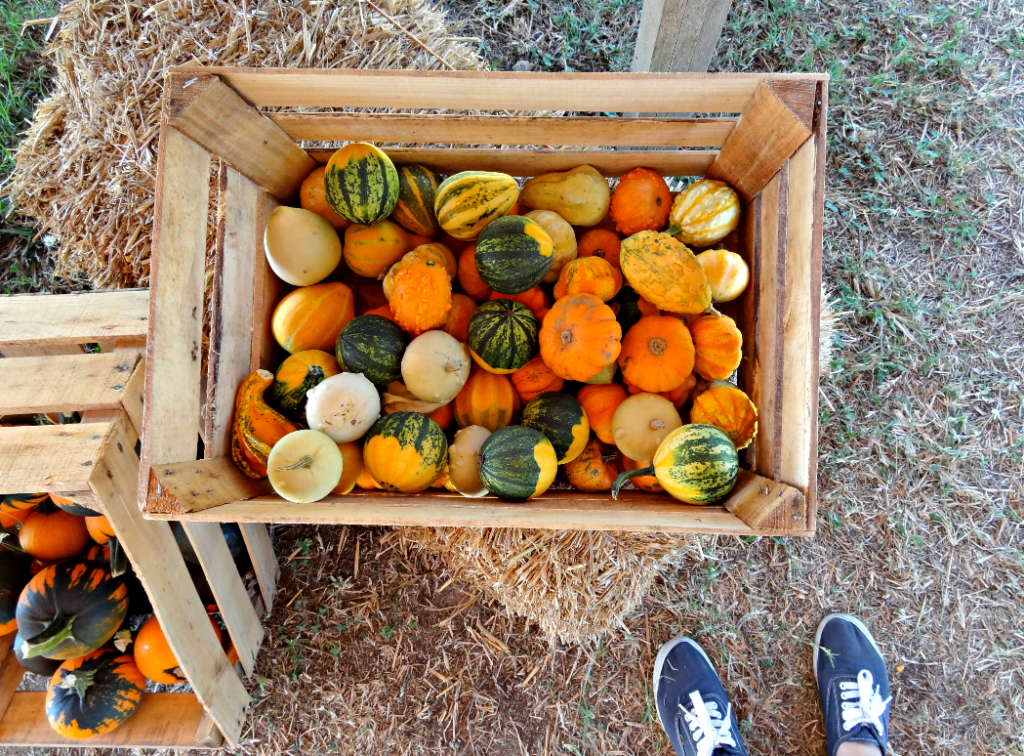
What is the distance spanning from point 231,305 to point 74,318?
0.69 m

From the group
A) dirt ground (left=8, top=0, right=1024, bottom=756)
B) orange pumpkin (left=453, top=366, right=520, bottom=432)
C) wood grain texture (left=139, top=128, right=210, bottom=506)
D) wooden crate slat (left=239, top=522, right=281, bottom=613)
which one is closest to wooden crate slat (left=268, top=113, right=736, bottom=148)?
wood grain texture (left=139, top=128, right=210, bottom=506)

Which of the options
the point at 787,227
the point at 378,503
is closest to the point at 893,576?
the point at 787,227

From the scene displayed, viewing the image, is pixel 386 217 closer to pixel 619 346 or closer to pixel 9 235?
pixel 619 346

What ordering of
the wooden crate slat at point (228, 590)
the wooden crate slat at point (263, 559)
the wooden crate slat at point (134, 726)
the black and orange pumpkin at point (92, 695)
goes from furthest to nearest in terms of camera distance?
the wooden crate slat at point (263, 559), the wooden crate slat at point (134, 726), the black and orange pumpkin at point (92, 695), the wooden crate slat at point (228, 590)

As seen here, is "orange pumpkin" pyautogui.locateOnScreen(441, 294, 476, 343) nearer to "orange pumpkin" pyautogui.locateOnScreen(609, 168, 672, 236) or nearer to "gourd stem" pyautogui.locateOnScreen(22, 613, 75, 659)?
"orange pumpkin" pyautogui.locateOnScreen(609, 168, 672, 236)

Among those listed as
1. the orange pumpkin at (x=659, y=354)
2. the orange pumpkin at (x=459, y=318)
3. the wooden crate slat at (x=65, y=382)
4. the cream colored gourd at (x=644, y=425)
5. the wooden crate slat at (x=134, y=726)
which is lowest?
the wooden crate slat at (x=134, y=726)

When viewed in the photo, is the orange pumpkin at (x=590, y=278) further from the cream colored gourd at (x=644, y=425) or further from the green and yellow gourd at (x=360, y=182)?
the green and yellow gourd at (x=360, y=182)

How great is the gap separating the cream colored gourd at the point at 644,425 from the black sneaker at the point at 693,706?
152 cm

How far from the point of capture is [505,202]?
7.41 ft

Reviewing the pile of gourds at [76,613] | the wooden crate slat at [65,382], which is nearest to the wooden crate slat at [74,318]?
the wooden crate slat at [65,382]

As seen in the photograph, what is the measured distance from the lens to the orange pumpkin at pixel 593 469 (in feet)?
7.76

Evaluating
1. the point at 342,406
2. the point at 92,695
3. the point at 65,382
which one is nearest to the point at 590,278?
the point at 342,406

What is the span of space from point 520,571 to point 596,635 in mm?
748

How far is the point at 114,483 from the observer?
2086 mm
